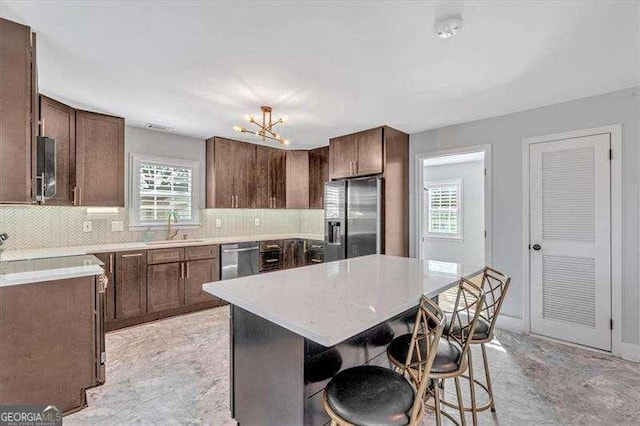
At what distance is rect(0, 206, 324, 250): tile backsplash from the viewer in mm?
3174

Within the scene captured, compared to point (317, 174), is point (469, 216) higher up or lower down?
lower down

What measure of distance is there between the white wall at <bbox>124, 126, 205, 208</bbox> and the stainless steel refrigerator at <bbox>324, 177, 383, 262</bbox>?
79.9 inches

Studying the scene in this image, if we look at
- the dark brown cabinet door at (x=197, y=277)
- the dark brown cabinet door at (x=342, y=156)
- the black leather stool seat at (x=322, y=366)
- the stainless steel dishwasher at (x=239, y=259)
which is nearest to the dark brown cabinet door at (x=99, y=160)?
the dark brown cabinet door at (x=197, y=277)

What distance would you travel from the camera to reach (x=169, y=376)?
96.1 inches

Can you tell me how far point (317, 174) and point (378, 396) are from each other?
442cm

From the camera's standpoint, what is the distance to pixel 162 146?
4.30 metres

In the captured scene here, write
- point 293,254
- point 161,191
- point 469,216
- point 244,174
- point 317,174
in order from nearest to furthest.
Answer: point 161,191 → point 244,174 → point 293,254 → point 317,174 → point 469,216

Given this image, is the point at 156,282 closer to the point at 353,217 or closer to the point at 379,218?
the point at 353,217

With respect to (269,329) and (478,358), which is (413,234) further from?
(269,329)

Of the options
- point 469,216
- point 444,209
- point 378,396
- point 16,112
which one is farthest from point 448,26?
point 444,209

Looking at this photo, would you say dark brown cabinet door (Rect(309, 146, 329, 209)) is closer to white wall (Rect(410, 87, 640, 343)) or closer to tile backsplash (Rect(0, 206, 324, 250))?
tile backsplash (Rect(0, 206, 324, 250))

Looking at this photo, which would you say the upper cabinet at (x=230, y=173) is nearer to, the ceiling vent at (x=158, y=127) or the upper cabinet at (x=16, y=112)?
the ceiling vent at (x=158, y=127)

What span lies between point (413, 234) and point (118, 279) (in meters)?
3.75

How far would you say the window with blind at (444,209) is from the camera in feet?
20.4
